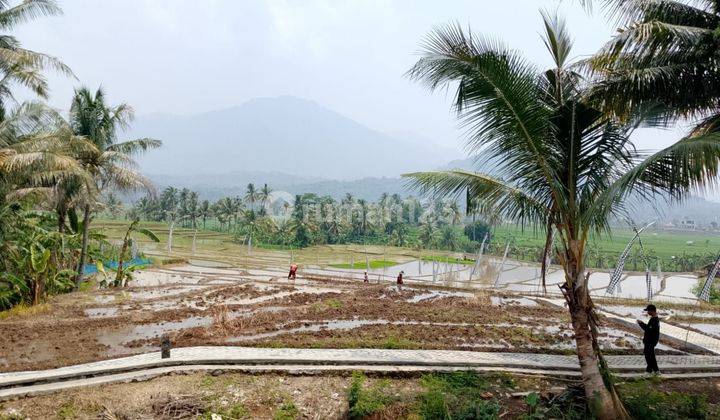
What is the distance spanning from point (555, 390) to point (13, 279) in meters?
13.9

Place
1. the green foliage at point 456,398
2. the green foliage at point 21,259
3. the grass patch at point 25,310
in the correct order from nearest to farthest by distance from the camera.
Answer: the green foliage at point 456,398 < the grass patch at point 25,310 < the green foliage at point 21,259

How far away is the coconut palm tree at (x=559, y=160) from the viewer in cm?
582

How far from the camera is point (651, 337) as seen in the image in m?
8.30

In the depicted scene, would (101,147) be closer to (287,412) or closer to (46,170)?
(46,170)

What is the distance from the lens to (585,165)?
632 cm

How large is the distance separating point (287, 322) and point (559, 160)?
8.71m

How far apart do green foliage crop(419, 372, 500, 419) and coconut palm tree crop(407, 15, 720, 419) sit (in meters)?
1.38

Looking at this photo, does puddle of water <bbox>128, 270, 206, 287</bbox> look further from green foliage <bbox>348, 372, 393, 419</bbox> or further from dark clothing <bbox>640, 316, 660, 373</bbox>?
dark clothing <bbox>640, 316, 660, 373</bbox>

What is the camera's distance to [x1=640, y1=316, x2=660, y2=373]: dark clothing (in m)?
8.23

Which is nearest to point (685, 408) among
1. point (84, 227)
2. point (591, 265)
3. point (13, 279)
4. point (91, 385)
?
point (91, 385)

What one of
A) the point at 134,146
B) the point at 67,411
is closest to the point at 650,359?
the point at 67,411

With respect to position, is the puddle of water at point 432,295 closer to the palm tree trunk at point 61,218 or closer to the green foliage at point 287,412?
the green foliage at point 287,412

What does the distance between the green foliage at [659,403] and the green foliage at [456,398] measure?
1847 millimetres

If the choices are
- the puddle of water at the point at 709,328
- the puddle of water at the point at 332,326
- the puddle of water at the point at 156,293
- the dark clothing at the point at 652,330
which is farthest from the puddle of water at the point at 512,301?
the puddle of water at the point at 156,293
